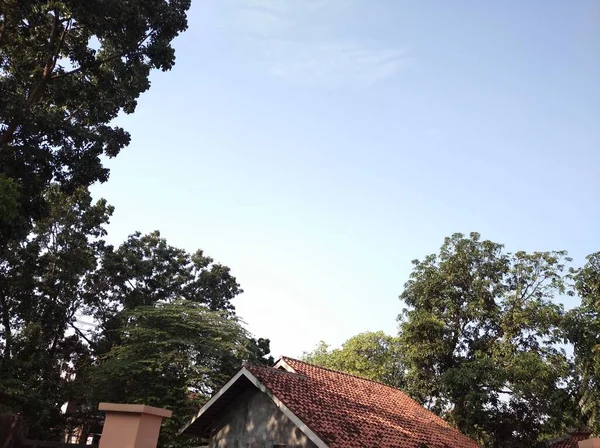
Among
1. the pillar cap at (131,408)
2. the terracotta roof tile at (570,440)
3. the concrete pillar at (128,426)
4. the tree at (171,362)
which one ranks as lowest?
the concrete pillar at (128,426)

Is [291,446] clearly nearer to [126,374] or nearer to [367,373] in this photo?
[126,374]

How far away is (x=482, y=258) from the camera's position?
25406 mm

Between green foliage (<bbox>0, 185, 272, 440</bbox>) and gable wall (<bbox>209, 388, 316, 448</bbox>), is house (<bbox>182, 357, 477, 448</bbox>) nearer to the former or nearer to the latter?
gable wall (<bbox>209, 388, 316, 448</bbox>)

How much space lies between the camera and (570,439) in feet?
71.5

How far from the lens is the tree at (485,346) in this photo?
21.1 meters

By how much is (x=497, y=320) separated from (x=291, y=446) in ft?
49.9

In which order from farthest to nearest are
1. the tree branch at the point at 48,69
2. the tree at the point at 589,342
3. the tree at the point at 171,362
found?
the tree at the point at 171,362, the tree at the point at 589,342, the tree branch at the point at 48,69

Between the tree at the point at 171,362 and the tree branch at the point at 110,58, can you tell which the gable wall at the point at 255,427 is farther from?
the tree branch at the point at 110,58

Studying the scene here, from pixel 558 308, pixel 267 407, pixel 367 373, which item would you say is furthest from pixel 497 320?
pixel 267 407

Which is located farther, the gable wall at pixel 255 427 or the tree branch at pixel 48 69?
the tree branch at pixel 48 69

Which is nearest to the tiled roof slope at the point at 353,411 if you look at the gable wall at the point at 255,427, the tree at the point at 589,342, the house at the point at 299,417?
the house at the point at 299,417

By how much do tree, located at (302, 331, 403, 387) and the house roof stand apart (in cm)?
913

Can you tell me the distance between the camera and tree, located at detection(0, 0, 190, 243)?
45.0 ft

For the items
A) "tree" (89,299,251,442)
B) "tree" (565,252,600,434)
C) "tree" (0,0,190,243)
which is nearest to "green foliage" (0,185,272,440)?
"tree" (89,299,251,442)
